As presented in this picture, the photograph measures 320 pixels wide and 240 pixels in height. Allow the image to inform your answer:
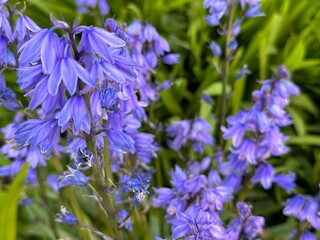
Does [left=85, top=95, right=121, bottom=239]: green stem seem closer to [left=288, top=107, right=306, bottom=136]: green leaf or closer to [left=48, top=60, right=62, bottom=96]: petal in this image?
[left=48, top=60, right=62, bottom=96]: petal

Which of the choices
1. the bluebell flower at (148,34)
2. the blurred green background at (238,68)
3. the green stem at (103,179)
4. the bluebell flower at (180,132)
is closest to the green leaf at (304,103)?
the blurred green background at (238,68)

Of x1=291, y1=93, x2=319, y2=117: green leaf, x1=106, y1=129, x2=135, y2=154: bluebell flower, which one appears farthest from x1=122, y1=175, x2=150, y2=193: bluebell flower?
x1=291, y1=93, x2=319, y2=117: green leaf

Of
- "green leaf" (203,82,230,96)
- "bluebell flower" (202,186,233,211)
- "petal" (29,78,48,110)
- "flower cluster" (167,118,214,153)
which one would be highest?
"petal" (29,78,48,110)

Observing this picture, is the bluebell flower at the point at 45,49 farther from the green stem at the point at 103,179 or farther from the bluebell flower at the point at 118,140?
the bluebell flower at the point at 118,140

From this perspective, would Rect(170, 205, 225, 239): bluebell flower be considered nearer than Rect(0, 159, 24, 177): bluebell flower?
Yes

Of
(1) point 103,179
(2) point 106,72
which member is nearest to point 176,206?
(1) point 103,179
